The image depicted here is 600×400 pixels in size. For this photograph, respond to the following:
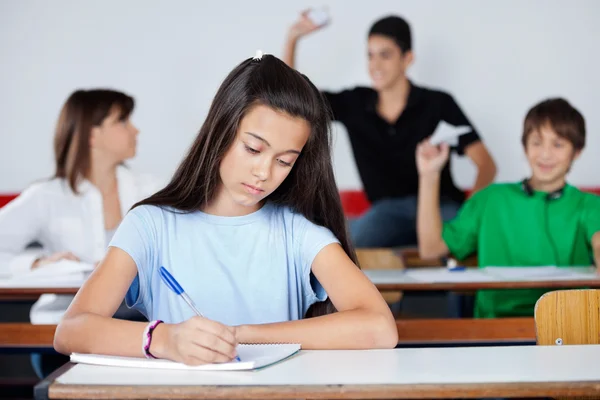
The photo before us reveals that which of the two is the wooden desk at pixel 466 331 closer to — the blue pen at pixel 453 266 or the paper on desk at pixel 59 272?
the blue pen at pixel 453 266

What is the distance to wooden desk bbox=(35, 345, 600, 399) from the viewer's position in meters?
→ 1.09

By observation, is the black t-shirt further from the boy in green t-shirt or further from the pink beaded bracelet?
the pink beaded bracelet

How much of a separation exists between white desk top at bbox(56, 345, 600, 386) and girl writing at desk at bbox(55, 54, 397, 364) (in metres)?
0.15

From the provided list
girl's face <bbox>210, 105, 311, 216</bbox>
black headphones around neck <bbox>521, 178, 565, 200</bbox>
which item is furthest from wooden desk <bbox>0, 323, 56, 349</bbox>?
black headphones around neck <bbox>521, 178, 565, 200</bbox>

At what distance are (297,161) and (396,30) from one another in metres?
2.61

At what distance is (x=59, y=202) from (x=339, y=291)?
5.89ft

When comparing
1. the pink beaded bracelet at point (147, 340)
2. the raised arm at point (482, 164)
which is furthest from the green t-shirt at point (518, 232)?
the pink beaded bracelet at point (147, 340)

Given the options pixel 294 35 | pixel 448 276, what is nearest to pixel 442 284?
pixel 448 276

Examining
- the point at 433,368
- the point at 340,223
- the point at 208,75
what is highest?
the point at 208,75

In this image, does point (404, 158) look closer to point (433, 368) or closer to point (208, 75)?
point (208, 75)

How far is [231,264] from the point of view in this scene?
5.65 feet

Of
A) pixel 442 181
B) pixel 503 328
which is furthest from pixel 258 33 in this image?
pixel 503 328

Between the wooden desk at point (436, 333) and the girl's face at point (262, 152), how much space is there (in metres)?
0.64

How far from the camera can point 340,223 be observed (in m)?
1.71
